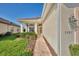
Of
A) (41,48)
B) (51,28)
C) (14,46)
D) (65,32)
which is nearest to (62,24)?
(65,32)

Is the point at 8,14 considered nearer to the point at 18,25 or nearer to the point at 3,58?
the point at 18,25

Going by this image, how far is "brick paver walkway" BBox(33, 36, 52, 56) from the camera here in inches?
211

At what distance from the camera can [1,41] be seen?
538cm

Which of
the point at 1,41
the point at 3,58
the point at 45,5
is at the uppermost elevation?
the point at 45,5

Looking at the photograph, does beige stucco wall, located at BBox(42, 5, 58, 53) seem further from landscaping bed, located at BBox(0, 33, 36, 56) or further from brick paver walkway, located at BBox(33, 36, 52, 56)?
landscaping bed, located at BBox(0, 33, 36, 56)

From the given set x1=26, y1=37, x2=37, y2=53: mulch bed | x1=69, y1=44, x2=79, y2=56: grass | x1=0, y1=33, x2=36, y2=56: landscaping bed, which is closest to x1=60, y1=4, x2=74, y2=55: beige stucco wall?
x1=69, y1=44, x2=79, y2=56: grass

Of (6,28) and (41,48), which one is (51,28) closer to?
(41,48)

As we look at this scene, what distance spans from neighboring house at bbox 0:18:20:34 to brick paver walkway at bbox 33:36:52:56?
1.98 feet

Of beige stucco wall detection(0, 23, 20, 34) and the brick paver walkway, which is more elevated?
beige stucco wall detection(0, 23, 20, 34)

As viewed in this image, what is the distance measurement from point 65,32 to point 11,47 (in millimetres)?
1383

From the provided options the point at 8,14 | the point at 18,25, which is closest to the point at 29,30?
the point at 18,25

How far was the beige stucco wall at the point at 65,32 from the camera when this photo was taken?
5363 mm

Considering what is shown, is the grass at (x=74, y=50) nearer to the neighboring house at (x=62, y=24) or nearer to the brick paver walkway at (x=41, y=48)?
the neighboring house at (x=62, y=24)

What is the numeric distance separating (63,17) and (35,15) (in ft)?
2.27
